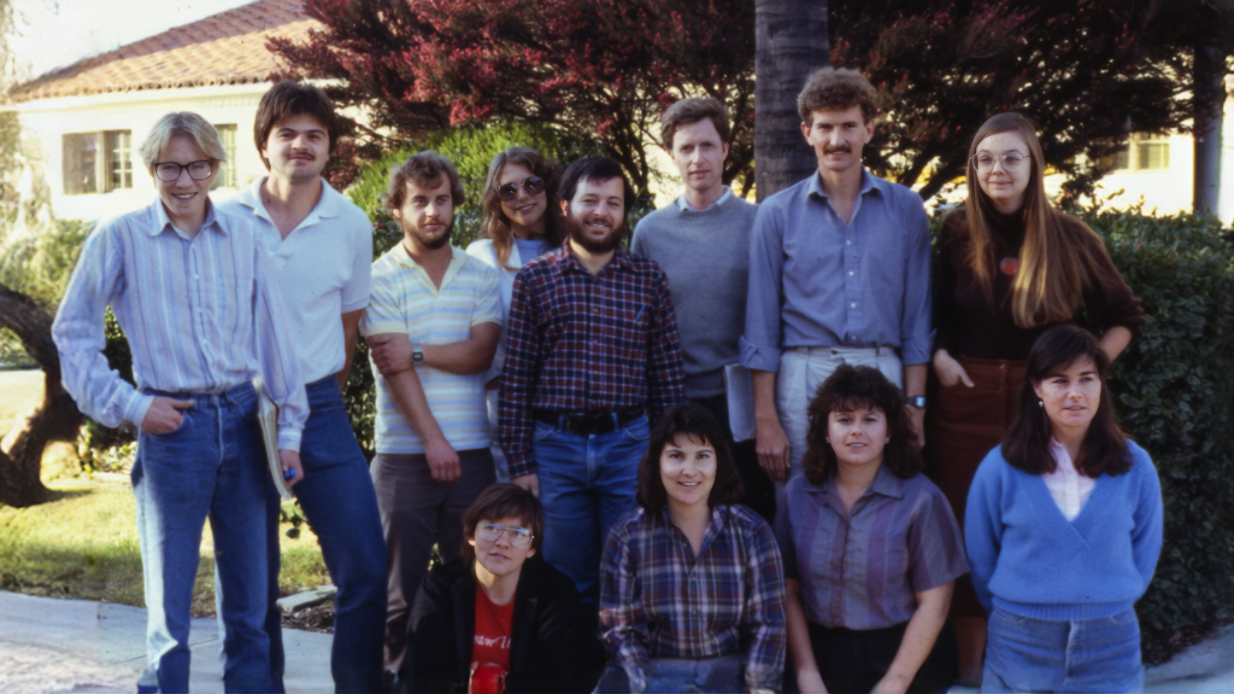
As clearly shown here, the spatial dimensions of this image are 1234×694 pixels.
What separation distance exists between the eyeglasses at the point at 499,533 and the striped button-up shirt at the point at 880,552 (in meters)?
0.93

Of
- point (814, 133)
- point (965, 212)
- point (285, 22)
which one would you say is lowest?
point (965, 212)

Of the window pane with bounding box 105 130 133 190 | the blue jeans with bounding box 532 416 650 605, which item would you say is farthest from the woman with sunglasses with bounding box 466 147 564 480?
the window pane with bounding box 105 130 133 190

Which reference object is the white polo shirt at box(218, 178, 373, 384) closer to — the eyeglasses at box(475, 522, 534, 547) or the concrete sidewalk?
the eyeglasses at box(475, 522, 534, 547)

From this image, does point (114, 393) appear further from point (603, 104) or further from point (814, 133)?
point (603, 104)

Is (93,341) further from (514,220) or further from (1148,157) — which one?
(1148,157)

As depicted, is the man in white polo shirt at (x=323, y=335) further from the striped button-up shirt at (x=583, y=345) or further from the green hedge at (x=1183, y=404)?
the green hedge at (x=1183, y=404)

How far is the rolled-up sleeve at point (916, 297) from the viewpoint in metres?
3.65

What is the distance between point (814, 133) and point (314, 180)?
5.67 feet

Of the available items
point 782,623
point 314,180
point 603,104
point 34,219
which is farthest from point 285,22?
point 782,623

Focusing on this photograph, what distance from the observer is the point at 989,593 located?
11.0 ft

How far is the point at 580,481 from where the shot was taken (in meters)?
3.66

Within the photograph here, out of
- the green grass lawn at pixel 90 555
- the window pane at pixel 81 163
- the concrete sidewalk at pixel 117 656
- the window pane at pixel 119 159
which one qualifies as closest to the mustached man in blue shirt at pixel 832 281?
the concrete sidewalk at pixel 117 656

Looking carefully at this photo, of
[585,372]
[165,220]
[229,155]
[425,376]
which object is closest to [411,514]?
[425,376]

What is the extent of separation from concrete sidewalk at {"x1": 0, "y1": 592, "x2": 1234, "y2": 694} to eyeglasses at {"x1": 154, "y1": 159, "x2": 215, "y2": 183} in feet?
6.64
